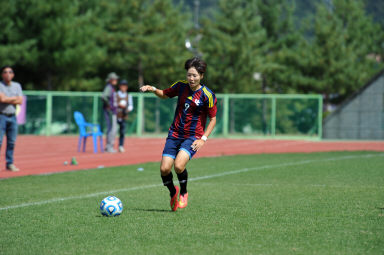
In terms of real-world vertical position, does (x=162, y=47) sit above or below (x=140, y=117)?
above

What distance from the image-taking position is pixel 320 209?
762cm

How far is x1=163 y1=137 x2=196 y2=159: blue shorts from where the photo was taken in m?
7.80

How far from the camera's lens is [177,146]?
796cm

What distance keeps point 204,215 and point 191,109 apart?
1.40 m

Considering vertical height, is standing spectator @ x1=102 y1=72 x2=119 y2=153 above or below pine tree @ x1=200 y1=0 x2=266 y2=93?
below

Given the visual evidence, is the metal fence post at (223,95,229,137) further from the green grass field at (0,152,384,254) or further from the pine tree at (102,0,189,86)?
the green grass field at (0,152,384,254)

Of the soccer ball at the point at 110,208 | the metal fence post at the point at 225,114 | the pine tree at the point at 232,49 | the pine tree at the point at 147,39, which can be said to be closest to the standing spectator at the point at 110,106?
the soccer ball at the point at 110,208

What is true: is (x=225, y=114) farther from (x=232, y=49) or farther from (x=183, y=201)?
(x=183, y=201)

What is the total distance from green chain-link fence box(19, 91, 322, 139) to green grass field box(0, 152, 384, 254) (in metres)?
16.6

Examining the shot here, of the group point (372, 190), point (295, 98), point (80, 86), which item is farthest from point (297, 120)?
point (372, 190)

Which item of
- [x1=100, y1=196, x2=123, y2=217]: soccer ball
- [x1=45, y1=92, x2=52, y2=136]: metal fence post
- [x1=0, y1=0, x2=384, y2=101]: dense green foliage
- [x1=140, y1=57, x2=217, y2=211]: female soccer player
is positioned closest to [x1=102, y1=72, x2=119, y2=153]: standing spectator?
[x1=140, y1=57, x2=217, y2=211]: female soccer player

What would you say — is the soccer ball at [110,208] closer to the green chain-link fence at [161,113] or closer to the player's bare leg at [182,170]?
the player's bare leg at [182,170]

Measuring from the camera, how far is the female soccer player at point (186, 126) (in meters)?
7.75

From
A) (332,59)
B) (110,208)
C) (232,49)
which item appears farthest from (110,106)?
(332,59)
